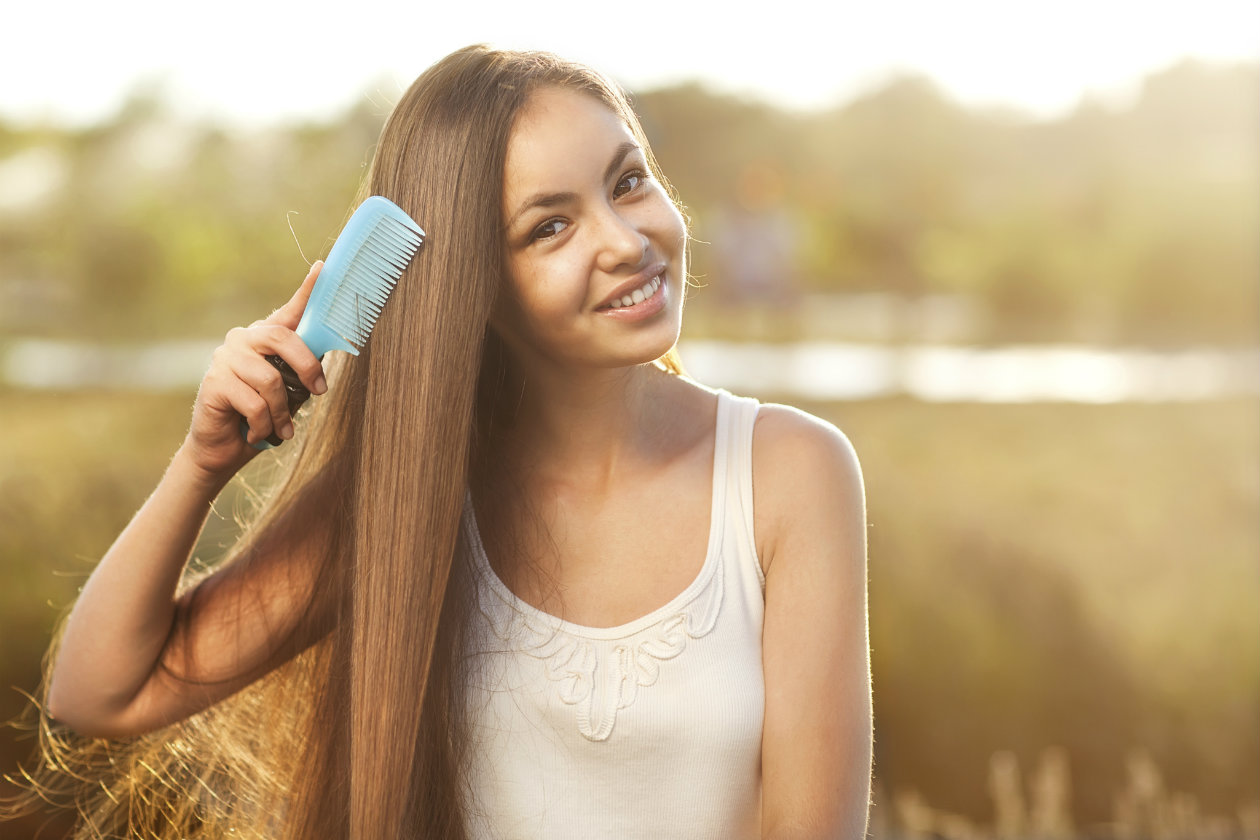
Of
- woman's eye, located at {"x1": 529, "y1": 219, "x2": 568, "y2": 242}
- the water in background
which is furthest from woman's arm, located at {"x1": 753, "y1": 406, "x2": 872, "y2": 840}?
the water in background

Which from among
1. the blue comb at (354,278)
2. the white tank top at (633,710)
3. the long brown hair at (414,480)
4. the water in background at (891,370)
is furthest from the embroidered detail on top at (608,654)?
the water in background at (891,370)

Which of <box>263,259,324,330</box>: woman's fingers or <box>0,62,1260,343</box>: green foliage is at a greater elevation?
<box>0,62,1260,343</box>: green foliage

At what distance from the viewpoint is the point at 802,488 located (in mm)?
1472

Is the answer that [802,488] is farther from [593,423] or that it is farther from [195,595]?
[195,595]

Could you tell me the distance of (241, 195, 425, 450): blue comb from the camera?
1.32 meters

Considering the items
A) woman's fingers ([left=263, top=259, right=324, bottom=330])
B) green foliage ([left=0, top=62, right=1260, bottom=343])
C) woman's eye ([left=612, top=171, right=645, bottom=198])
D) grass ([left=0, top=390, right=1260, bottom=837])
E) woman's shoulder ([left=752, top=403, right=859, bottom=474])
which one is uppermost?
green foliage ([left=0, top=62, right=1260, bottom=343])

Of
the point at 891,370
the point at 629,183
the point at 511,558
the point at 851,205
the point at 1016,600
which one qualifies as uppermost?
the point at 851,205

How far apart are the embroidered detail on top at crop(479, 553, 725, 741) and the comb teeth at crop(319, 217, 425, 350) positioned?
0.42 m

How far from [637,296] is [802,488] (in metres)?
0.32

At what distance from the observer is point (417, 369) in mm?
1356

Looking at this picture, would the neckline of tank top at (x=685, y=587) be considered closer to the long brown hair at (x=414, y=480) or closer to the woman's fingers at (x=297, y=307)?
the long brown hair at (x=414, y=480)

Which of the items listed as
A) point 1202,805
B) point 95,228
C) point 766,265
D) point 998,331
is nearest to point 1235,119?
point 998,331

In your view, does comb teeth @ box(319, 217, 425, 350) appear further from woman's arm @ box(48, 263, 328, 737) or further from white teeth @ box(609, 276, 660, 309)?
white teeth @ box(609, 276, 660, 309)

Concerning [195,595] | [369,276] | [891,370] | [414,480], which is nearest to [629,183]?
[369,276]
